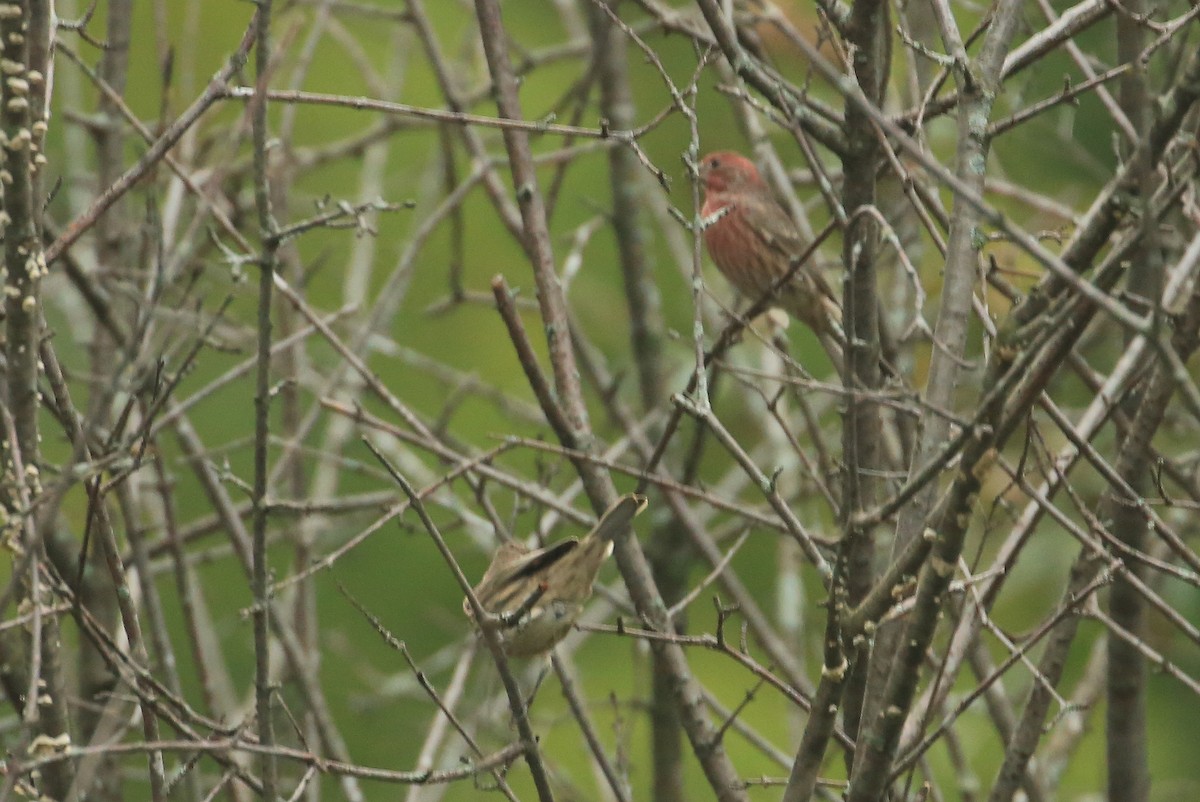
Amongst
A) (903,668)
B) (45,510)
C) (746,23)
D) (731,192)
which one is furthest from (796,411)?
(45,510)

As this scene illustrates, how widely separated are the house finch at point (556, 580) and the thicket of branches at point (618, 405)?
180 millimetres

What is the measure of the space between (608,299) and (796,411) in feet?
4.65

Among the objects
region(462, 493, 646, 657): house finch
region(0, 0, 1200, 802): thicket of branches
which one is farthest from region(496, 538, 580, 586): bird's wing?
region(0, 0, 1200, 802): thicket of branches

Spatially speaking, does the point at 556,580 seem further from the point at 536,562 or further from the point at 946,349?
the point at 946,349

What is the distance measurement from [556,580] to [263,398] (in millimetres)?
1020

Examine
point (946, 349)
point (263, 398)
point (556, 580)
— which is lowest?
point (556, 580)

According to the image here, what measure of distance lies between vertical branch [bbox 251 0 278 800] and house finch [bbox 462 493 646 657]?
65 cm

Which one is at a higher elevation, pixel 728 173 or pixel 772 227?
pixel 728 173

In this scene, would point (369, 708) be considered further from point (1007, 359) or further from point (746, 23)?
point (1007, 359)

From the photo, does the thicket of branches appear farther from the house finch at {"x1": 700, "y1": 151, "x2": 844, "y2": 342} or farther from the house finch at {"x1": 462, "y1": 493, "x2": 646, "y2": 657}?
the house finch at {"x1": 700, "y1": 151, "x2": 844, "y2": 342}

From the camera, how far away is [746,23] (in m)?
5.27

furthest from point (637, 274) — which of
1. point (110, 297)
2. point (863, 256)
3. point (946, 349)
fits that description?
point (946, 349)

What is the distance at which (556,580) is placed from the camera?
3.69 metres

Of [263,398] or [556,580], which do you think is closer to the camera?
[263,398]
